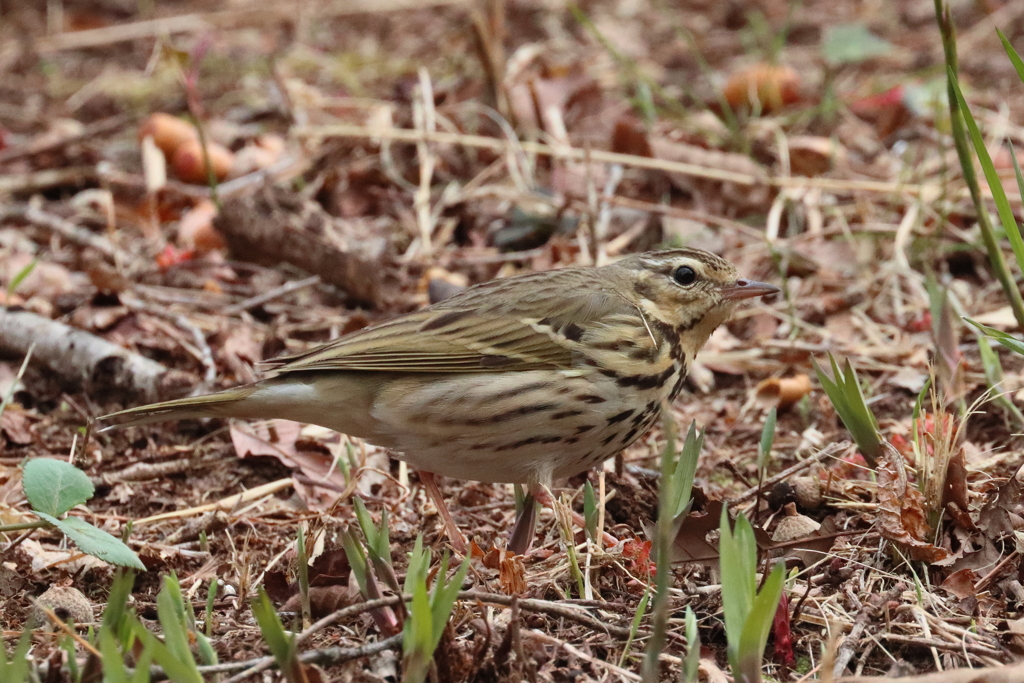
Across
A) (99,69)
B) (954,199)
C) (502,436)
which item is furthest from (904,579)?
(99,69)

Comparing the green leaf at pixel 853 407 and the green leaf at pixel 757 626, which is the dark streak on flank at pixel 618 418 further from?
the green leaf at pixel 757 626

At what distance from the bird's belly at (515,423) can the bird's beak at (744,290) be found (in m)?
0.59

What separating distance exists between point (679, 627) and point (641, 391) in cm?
94

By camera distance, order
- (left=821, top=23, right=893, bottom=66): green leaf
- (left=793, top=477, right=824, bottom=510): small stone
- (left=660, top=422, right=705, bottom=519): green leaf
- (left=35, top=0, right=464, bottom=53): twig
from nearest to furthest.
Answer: (left=660, top=422, right=705, bottom=519): green leaf, (left=793, top=477, right=824, bottom=510): small stone, (left=821, top=23, right=893, bottom=66): green leaf, (left=35, top=0, right=464, bottom=53): twig

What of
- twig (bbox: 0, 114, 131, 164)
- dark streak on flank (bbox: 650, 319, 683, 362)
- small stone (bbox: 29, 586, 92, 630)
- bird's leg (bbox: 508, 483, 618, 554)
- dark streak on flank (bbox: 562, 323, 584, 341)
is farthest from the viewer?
twig (bbox: 0, 114, 131, 164)

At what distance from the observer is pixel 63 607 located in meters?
3.29

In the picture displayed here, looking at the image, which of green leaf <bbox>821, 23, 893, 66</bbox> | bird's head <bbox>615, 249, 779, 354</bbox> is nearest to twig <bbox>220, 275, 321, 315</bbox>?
bird's head <bbox>615, 249, 779, 354</bbox>

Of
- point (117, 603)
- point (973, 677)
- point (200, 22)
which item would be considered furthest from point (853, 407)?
point (200, 22)

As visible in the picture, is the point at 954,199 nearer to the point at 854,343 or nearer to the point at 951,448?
the point at 854,343

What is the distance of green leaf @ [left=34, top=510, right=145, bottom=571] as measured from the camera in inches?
114

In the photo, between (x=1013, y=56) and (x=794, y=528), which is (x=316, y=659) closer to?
(x=794, y=528)

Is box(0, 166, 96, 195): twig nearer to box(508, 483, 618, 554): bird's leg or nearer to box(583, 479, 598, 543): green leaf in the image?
box(508, 483, 618, 554): bird's leg

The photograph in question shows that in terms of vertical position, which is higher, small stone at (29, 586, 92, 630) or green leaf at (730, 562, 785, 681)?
green leaf at (730, 562, 785, 681)

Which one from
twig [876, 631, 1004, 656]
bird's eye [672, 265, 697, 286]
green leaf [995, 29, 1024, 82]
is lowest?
twig [876, 631, 1004, 656]
